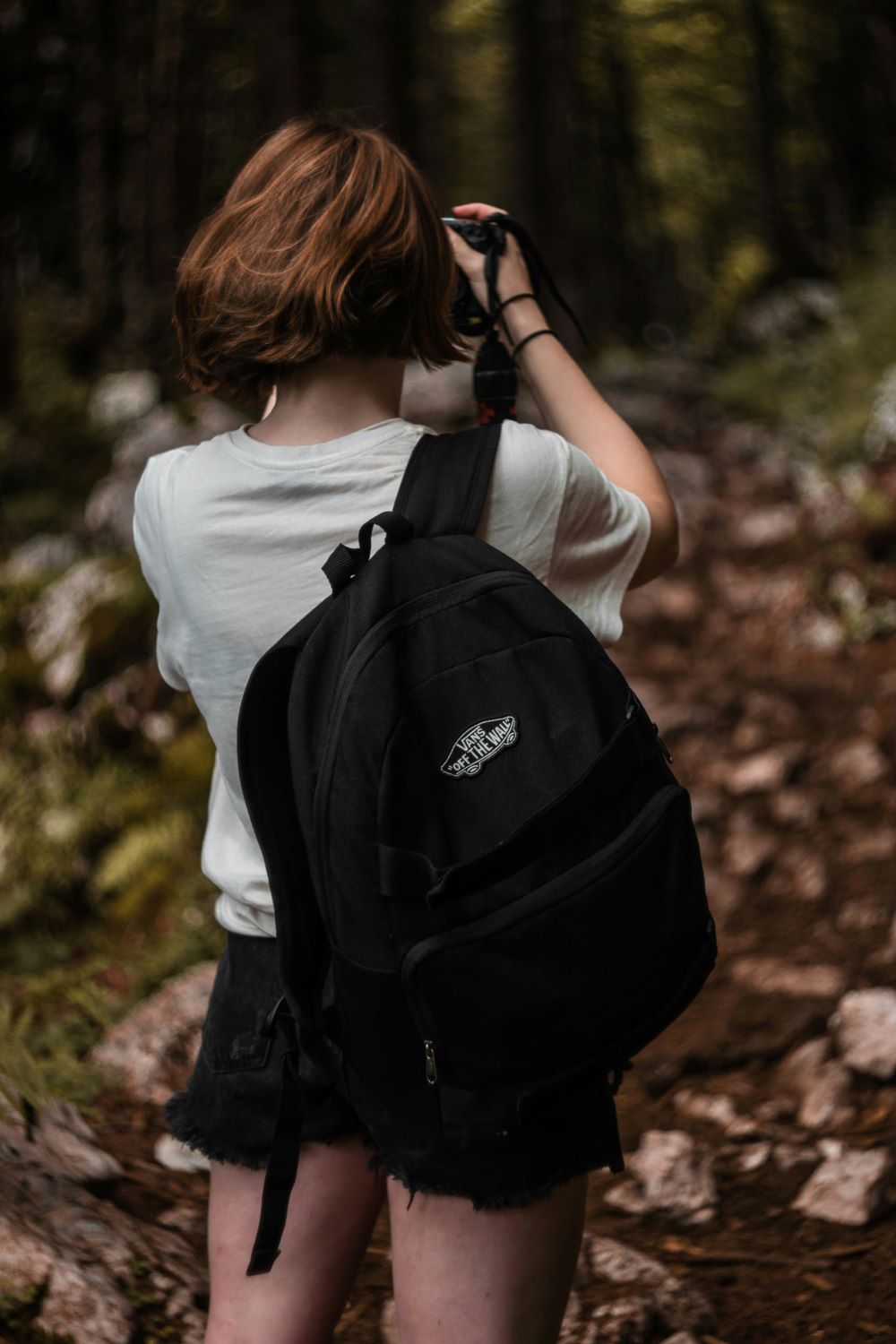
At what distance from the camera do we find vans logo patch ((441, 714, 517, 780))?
4.53ft

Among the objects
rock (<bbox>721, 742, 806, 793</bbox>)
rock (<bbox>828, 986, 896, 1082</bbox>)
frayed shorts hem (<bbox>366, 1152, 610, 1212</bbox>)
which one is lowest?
rock (<bbox>828, 986, 896, 1082</bbox>)

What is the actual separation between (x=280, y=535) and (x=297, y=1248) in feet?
3.40

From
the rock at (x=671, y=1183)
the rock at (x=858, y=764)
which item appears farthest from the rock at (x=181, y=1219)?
the rock at (x=858, y=764)

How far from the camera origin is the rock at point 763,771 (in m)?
5.16

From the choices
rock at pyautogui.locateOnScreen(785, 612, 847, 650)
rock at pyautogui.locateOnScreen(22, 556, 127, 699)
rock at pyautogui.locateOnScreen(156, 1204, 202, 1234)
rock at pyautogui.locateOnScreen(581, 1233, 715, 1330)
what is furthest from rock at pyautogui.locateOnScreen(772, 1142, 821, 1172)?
rock at pyautogui.locateOnScreen(22, 556, 127, 699)

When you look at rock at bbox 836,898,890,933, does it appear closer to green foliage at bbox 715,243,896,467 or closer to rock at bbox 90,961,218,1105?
rock at bbox 90,961,218,1105

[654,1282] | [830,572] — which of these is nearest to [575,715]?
[654,1282]

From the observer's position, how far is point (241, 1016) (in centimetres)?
169

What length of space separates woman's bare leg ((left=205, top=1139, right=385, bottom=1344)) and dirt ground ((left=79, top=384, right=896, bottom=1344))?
1146mm

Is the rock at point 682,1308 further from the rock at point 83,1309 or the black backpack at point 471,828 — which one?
the black backpack at point 471,828

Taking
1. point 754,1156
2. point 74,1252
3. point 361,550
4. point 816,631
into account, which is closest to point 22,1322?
point 74,1252

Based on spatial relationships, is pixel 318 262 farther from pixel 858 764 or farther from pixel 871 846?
pixel 858 764

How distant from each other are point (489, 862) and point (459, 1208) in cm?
47

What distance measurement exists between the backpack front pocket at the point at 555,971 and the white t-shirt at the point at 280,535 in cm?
39
